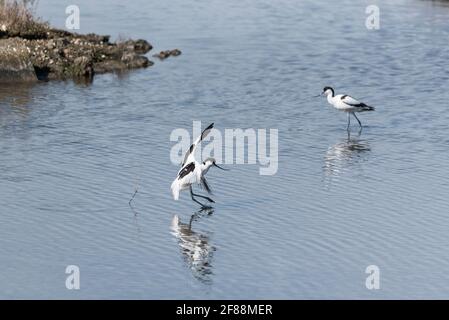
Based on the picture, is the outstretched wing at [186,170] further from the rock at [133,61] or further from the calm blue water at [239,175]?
the rock at [133,61]

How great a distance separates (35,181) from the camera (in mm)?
18250

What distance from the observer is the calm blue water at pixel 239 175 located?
14203 millimetres

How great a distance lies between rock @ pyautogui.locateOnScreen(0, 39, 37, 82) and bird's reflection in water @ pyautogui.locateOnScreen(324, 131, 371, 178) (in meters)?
7.83

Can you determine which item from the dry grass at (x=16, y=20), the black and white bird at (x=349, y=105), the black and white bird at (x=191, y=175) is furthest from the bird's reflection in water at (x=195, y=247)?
the dry grass at (x=16, y=20)

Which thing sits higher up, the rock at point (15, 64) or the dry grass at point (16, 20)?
the dry grass at point (16, 20)

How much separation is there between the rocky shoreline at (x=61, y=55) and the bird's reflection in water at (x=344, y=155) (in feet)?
24.5

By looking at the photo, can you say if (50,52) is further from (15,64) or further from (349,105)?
(349,105)

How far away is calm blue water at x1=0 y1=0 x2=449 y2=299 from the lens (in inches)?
559

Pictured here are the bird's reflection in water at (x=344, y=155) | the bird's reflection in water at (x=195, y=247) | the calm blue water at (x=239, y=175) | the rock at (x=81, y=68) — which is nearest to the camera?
the calm blue water at (x=239, y=175)

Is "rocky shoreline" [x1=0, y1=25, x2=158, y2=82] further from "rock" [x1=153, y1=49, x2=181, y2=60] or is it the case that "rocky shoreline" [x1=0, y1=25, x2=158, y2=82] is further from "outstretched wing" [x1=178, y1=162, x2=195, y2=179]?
"outstretched wing" [x1=178, y1=162, x2=195, y2=179]

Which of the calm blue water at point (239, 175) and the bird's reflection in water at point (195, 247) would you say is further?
the bird's reflection in water at point (195, 247)

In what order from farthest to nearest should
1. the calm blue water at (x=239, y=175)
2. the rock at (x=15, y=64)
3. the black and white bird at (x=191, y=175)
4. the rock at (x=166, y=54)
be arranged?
the rock at (x=166, y=54)
the rock at (x=15, y=64)
the black and white bird at (x=191, y=175)
the calm blue water at (x=239, y=175)

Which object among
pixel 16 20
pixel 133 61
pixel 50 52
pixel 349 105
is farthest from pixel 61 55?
pixel 349 105
